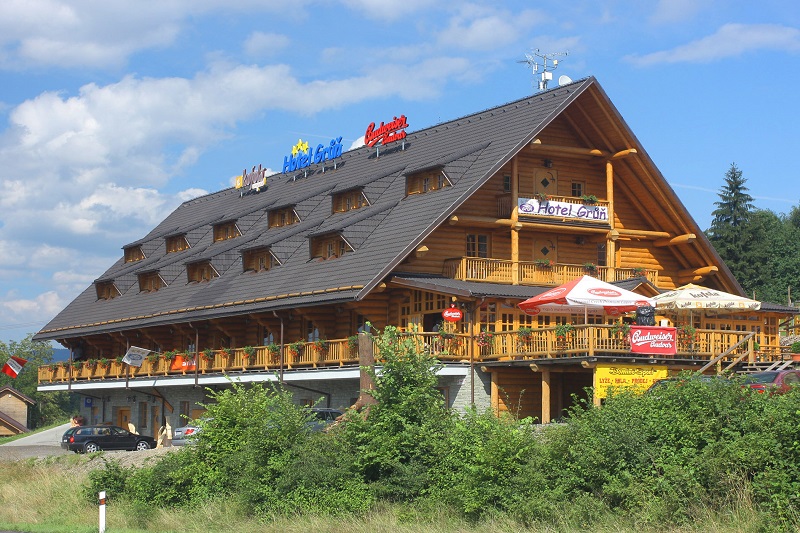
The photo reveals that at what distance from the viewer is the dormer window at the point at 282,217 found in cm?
4872

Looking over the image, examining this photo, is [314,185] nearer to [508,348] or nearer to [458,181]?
[458,181]

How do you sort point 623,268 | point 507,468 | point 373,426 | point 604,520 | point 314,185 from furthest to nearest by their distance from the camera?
point 314,185
point 623,268
point 373,426
point 507,468
point 604,520

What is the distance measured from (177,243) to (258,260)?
508 inches

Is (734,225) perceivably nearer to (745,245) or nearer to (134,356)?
(745,245)

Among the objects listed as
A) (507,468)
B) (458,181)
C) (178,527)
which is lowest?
(178,527)

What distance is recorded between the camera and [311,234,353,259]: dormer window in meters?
40.9

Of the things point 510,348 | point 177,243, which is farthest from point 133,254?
point 510,348

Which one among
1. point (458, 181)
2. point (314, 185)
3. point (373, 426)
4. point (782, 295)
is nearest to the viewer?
point (373, 426)

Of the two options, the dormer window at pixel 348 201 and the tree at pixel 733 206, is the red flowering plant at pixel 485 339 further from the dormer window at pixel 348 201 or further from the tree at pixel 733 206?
the tree at pixel 733 206

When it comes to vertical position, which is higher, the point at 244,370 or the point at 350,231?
the point at 350,231

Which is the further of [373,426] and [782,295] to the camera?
[782,295]

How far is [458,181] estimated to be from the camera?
39.1 metres

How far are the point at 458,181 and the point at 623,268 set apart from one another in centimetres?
778

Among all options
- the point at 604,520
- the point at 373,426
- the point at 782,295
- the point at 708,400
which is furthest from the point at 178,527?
the point at 782,295
